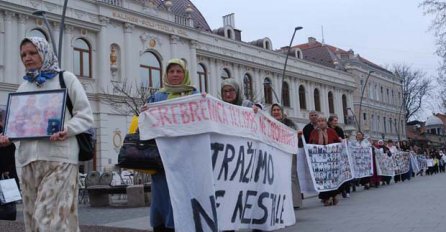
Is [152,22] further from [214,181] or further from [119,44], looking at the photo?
[214,181]

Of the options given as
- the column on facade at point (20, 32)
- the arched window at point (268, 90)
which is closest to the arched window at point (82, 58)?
the column on facade at point (20, 32)

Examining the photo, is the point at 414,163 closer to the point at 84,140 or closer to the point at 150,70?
the point at 150,70

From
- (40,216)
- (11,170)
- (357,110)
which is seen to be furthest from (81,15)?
(357,110)

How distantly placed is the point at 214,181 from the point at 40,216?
1.90 metres

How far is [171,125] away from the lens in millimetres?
5371

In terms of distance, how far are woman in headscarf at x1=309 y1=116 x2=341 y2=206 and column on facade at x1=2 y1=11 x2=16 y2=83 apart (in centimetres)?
1851

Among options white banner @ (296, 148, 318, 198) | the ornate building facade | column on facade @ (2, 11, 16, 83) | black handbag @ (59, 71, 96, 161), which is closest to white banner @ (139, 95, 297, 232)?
black handbag @ (59, 71, 96, 161)

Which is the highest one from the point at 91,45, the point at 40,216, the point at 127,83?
the point at 91,45

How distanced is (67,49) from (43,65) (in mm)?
25676

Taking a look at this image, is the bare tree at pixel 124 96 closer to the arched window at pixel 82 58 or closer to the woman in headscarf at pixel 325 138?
the arched window at pixel 82 58

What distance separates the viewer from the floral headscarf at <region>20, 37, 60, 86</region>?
4.36 metres

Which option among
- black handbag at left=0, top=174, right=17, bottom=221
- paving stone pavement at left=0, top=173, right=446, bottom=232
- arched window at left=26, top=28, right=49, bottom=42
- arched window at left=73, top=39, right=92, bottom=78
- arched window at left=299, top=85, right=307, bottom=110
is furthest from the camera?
arched window at left=299, top=85, right=307, bottom=110

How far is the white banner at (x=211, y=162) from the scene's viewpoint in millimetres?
5227

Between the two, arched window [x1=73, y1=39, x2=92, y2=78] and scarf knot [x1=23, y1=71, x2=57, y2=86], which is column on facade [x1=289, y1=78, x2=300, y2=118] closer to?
arched window [x1=73, y1=39, x2=92, y2=78]
